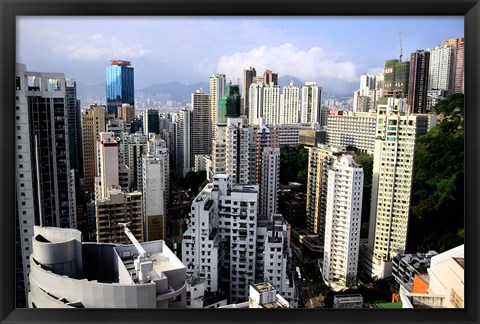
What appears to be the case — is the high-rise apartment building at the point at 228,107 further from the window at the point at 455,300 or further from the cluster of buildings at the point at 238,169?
the window at the point at 455,300

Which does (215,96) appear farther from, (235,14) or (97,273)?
(235,14)

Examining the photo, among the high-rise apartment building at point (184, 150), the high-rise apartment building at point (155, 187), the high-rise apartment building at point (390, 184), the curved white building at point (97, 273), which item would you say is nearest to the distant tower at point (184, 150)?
the high-rise apartment building at point (184, 150)

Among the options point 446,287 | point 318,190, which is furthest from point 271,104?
point 446,287

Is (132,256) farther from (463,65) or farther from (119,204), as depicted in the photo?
(119,204)

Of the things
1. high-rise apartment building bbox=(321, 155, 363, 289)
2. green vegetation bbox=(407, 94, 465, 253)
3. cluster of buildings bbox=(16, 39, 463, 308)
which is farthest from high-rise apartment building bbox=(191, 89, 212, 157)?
green vegetation bbox=(407, 94, 465, 253)

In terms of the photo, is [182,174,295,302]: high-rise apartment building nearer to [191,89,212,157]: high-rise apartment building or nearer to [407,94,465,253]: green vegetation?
[191,89,212,157]: high-rise apartment building
